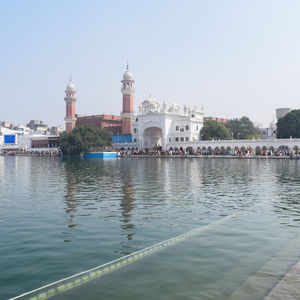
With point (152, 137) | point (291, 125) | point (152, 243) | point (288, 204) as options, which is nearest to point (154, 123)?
point (152, 137)

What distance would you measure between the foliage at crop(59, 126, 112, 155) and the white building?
39.5 ft

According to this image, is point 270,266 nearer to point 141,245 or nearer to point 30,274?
point 141,245

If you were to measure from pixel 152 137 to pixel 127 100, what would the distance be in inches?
425

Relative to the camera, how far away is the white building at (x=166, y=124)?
7188 centimetres

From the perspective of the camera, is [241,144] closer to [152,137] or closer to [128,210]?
[152,137]

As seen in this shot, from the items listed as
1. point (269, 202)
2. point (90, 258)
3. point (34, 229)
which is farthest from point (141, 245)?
point (269, 202)

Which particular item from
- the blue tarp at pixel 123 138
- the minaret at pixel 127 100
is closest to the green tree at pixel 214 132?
the blue tarp at pixel 123 138

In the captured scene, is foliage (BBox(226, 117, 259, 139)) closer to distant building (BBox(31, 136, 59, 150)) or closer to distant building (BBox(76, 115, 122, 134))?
distant building (BBox(76, 115, 122, 134))

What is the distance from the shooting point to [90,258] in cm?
579

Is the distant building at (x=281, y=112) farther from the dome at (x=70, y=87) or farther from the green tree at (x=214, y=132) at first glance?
the dome at (x=70, y=87)

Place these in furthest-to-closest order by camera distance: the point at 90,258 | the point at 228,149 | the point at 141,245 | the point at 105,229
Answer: the point at 228,149 < the point at 105,229 < the point at 141,245 < the point at 90,258

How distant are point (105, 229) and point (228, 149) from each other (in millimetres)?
55670

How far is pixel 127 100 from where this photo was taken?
83562 millimetres

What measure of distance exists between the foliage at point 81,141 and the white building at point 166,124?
12034mm
